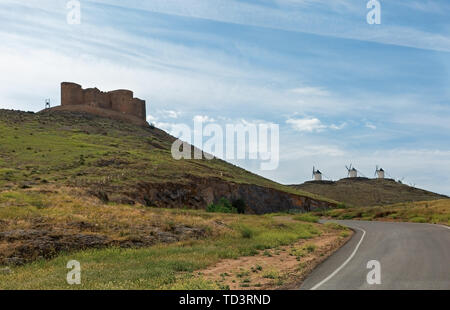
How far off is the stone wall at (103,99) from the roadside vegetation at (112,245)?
88.0 m

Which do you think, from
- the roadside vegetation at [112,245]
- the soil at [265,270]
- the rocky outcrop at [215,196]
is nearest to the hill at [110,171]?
the rocky outcrop at [215,196]

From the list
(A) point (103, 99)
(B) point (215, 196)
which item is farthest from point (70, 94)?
(B) point (215, 196)

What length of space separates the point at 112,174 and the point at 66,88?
2789 inches

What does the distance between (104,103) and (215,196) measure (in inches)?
2571

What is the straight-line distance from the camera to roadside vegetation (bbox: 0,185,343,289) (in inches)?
527

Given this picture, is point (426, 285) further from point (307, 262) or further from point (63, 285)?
point (63, 285)

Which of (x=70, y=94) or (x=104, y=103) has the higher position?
(x=70, y=94)

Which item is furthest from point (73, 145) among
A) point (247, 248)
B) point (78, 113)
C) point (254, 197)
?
point (247, 248)

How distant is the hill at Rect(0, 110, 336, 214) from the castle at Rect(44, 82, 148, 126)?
14.6 m

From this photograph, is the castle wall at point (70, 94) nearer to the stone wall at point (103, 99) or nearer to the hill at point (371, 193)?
the stone wall at point (103, 99)

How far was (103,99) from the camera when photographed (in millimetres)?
117312

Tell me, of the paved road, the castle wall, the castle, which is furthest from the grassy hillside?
the castle wall

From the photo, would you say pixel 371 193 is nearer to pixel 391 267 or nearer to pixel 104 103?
pixel 104 103

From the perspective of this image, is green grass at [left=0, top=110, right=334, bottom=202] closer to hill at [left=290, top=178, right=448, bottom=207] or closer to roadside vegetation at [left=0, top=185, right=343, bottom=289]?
roadside vegetation at [left=0, top=185, right=343, bottom=289]
